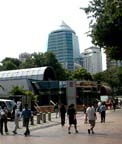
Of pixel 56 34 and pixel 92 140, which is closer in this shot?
pixel 92 140

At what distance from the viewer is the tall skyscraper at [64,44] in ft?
578

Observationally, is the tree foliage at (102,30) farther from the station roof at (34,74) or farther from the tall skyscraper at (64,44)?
the tall skyscraper at (64,44)

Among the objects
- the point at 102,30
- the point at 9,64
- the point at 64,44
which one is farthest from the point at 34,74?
the point at 64,44

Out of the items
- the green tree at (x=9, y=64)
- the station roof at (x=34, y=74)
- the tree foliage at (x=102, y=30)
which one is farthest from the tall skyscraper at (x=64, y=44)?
the tree foliage at (x=102, y=30)

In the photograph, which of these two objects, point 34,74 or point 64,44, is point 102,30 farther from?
point 64,44

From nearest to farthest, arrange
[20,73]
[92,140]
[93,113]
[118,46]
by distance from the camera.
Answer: [92,140] < [93,113] < [118,46] < [20,73]

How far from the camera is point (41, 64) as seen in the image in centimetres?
11231

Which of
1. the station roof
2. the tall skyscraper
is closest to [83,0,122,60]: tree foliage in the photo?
the station roof

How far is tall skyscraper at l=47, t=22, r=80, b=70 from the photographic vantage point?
176 m

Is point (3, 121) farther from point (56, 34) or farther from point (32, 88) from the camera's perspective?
point (56, 34)

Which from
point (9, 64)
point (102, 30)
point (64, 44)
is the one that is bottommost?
point (102, 30)

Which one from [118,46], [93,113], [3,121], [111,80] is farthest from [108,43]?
[111,80]

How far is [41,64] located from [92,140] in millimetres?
92250

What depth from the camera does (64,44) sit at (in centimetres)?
18162
